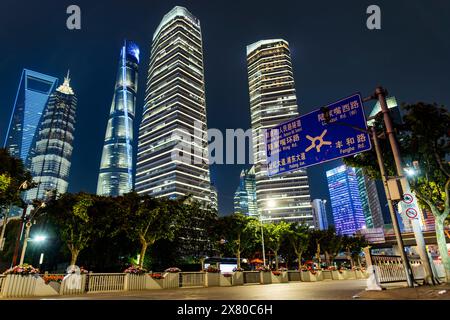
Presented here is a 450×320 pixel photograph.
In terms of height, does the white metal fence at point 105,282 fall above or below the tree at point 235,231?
below

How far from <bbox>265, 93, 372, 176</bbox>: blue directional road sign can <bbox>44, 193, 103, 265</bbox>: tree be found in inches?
803

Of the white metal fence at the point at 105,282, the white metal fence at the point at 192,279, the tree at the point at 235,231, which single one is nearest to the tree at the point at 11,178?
the white metal fence at the point at 105,282

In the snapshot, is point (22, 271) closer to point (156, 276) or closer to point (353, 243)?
point (156, 276)

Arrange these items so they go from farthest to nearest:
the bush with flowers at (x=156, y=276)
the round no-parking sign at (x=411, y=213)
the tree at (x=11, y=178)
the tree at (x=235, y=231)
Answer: the tree at (x=235, y=231) < the tree at (x=11, y=178) < the bush with flowers at (x=156, y=276) < the round no-parking sign at (x=411, y=213)

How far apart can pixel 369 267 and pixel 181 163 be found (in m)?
175

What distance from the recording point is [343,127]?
13.1m

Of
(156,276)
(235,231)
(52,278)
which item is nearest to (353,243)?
(235,231)

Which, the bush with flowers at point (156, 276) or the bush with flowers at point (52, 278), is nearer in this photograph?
the bush with flowers at point (52, 278)

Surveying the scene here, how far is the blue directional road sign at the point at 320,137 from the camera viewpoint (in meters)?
12.7

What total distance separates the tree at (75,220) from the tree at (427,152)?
24.5 metres

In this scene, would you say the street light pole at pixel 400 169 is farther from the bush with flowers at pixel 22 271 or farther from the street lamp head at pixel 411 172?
the bush with flowers at pixel 22 271
